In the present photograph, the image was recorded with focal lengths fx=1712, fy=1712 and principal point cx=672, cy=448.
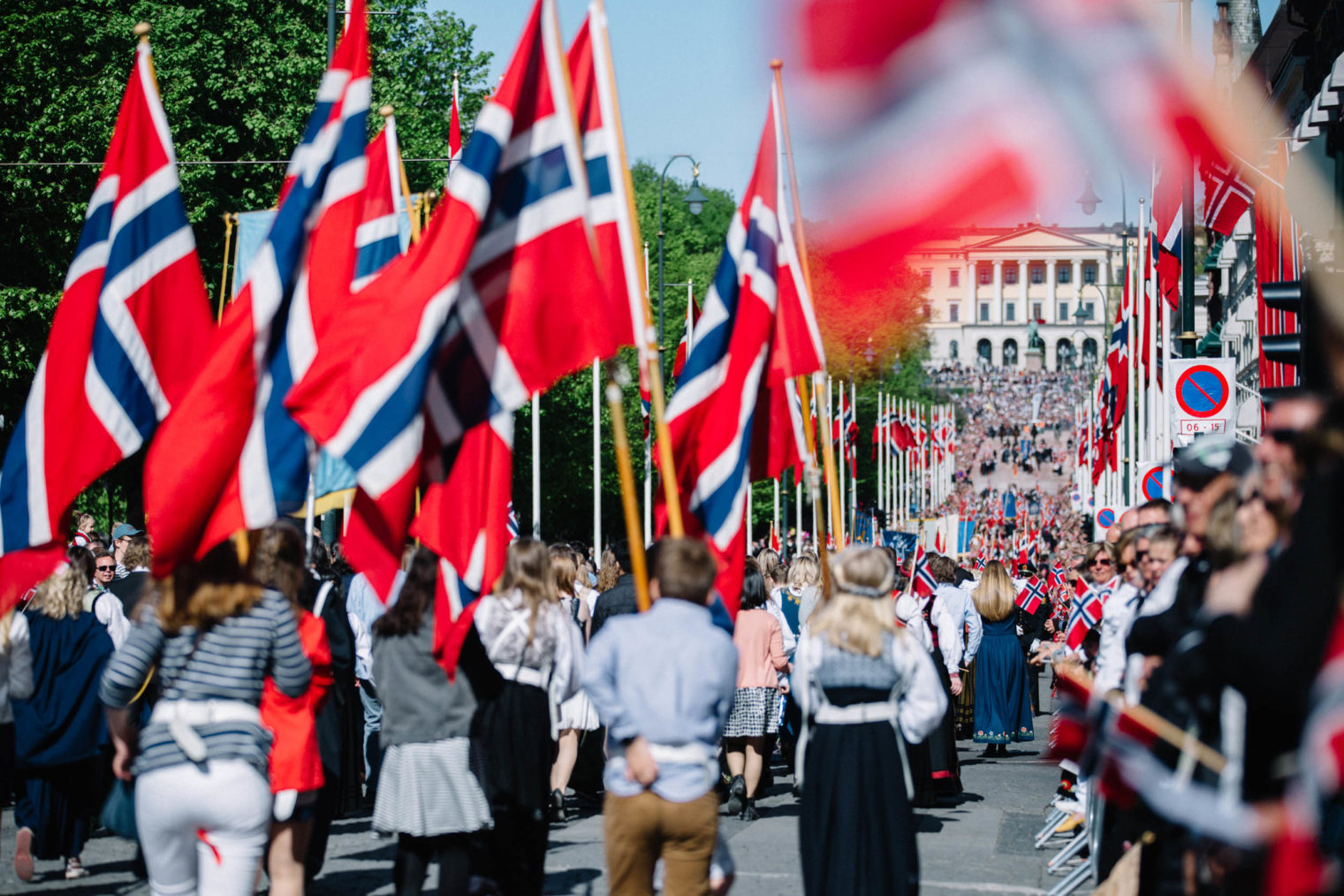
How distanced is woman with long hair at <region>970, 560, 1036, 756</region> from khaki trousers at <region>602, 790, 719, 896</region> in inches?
452

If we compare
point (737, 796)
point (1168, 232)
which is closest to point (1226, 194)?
point (1168, 232)

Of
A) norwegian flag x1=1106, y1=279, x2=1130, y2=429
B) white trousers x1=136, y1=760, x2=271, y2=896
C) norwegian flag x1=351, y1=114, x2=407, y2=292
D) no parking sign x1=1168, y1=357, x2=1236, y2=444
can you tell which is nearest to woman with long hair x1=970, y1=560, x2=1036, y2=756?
no parking sign x1=1168, y1=357, x2=1236, y2=444

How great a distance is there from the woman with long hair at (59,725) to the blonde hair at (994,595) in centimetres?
998

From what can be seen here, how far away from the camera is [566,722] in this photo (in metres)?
12.0

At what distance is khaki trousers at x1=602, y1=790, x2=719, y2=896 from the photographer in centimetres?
609

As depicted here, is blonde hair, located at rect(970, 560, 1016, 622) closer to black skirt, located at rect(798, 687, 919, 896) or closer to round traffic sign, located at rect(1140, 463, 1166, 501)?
round traffic sign, located at rect(1140, 463, 1166, 501)

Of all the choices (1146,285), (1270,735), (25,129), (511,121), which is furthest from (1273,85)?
(1270,735)

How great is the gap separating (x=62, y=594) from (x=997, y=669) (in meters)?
10.4

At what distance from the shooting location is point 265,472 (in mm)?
7262

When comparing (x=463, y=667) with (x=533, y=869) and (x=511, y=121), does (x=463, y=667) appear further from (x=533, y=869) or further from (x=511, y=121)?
(x=511, y=121)

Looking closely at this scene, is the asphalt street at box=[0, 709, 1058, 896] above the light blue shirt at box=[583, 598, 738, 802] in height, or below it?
below

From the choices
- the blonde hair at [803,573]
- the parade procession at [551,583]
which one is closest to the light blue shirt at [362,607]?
the parade procession at [551,583]

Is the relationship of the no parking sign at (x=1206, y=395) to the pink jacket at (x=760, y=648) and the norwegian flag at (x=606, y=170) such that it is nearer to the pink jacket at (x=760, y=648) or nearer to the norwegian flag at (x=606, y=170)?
the pink jacket at (x=760, y=648)

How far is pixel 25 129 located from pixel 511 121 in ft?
75.1
